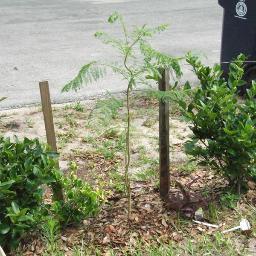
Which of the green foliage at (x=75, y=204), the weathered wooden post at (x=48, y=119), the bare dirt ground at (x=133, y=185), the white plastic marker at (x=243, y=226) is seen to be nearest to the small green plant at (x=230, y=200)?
the bare dirt ground at (x=133, y=185)

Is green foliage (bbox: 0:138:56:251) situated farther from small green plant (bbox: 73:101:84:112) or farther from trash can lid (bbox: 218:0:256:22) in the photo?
trash can lid (bbox: 218:0:256:22)

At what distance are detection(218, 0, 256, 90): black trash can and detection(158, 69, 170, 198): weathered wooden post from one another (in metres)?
2.17

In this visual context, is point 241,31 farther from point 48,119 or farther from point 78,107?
point 48,119

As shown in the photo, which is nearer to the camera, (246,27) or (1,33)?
(246,27)

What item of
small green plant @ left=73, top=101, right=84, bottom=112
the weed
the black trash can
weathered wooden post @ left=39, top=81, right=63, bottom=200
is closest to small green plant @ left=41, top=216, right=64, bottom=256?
weathered wooden post @ left=39, top=81, right=63, bottom=200

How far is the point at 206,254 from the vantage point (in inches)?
113

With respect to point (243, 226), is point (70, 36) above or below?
above

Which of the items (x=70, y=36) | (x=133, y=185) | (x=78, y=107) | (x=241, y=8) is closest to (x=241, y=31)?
(x=241, y=8)

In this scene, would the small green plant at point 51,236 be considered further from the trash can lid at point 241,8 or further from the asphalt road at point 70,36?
the trash can lid at point 241,8

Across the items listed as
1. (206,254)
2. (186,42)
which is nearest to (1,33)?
(186,42)

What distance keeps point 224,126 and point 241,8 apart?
2.48 meters

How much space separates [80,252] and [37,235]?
0.29 m

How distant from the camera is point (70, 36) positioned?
928 cm

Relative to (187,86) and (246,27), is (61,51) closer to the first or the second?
(246,27)
